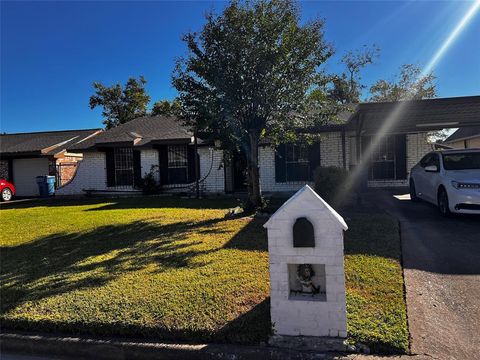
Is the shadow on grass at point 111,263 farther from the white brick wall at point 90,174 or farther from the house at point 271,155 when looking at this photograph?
the white brick wall at point 90,174

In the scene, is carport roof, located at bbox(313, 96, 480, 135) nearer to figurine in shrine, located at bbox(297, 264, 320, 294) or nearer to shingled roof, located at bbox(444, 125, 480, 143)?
figurine in shrine, located at bbox(297, 264, 320, 294)

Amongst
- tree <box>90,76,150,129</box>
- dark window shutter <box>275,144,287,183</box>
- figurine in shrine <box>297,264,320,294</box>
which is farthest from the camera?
tree <box>90,76,150,129</box>

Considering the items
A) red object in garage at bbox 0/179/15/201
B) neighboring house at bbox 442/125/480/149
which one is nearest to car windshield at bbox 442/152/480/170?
neighboring house at bbox 442/125/480/149

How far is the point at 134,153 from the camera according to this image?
1772 cm

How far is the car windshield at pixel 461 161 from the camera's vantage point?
9.05 meters

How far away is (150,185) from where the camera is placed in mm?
17094

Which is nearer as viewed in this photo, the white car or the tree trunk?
the white car

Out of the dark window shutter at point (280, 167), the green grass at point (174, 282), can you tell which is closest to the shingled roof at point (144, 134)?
the dark window shutter at point (280, 167)

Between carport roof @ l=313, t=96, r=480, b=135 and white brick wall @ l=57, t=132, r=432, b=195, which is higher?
carport roof @ l=313, t=96, r=480, b=135

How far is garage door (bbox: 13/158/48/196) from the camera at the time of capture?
2280 centimetres

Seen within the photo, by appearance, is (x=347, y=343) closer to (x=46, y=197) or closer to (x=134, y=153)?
(x=134, y=153)

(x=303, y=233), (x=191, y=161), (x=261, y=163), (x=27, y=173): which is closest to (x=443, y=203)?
(x=303, y=233)

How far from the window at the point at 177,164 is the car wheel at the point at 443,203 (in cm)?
1104

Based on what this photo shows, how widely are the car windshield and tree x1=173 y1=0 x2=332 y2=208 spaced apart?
3.74 metres
